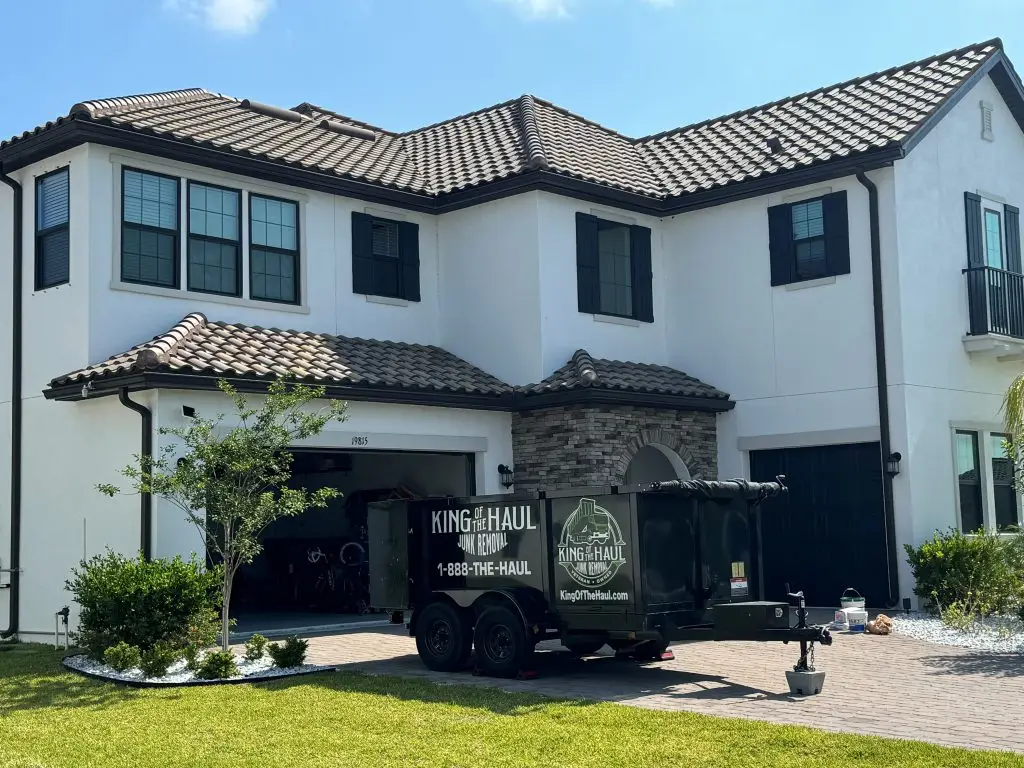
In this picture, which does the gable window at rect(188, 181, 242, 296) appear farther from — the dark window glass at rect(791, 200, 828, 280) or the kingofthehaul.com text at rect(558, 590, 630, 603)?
the dark window glass at rect(791, 200, 828, 280)

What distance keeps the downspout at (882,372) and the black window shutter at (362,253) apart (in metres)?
7.94

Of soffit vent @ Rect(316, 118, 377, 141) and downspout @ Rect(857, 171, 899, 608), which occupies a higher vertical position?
soffit vent @ Rect(316, 118, 377, 141)

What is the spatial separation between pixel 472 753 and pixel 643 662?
5033 millimetres

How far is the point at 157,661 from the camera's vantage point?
491 inches

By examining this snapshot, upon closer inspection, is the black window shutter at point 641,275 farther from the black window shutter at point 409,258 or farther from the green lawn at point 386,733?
the green lawn at point 386,733

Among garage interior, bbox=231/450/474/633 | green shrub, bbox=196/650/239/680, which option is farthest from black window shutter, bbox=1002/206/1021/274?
green shrub, bbox=196/650/239/680

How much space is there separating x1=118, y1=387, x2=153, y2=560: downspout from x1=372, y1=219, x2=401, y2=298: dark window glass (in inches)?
228

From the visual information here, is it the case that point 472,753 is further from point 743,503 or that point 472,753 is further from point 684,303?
point 684,303

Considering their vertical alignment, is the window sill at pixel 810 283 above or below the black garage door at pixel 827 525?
above

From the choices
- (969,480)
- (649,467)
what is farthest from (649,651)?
(969,480)

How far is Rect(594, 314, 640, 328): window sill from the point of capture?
20594 millimetres

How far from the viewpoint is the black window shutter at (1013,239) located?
21.6 m

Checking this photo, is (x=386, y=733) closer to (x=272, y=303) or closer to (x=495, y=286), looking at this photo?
(x=272, y=303)

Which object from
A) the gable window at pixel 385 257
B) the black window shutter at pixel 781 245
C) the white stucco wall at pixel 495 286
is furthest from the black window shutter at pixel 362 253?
the black window shutter at pixel 781 245
